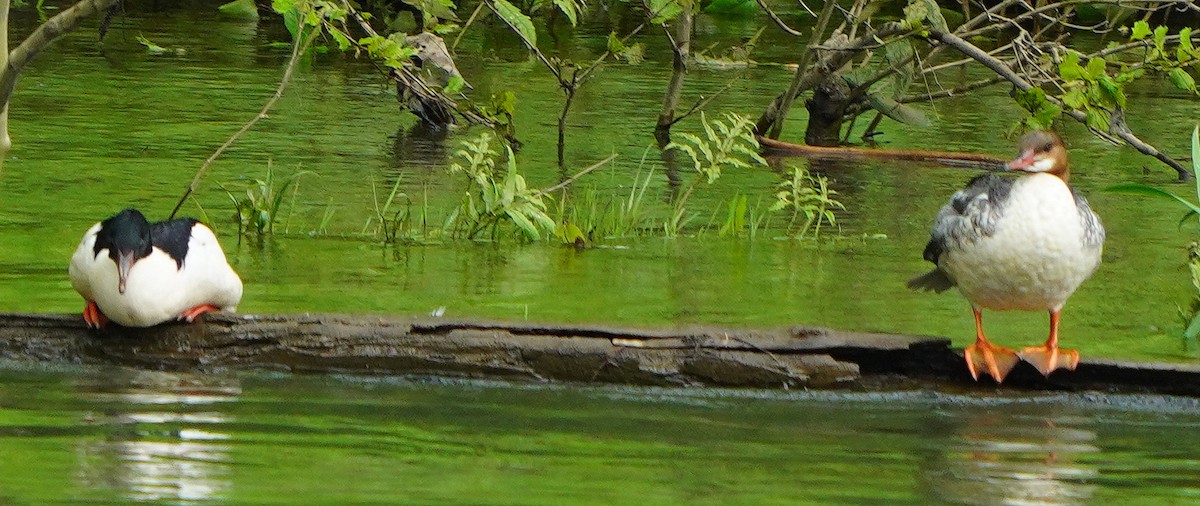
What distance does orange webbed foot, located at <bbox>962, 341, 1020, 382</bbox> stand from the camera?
514 centimetres

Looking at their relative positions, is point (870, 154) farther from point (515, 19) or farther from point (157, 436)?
point (157, 436)

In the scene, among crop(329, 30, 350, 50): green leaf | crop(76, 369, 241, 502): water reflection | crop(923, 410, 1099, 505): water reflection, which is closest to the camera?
crop(76, 369, 241, 502): water reflection

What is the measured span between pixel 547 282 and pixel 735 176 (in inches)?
128

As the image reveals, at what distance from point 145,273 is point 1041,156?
109 inches

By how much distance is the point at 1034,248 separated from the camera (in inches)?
204

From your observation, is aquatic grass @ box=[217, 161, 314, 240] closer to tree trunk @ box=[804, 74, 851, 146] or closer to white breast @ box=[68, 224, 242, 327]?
white breast @ box=[68, 224, 242, 327]

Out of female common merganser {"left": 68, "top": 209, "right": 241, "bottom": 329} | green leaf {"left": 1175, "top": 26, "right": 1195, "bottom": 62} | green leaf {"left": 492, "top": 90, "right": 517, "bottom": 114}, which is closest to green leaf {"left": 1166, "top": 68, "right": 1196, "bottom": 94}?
green leaf {"left": 1175, "top": 26, "right": 1195, "bottom": 62}

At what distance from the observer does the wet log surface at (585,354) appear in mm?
5156

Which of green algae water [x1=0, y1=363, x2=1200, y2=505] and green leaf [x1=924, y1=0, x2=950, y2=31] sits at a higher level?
green leaf [x1=924, y1=0, x2=950, y2=31]

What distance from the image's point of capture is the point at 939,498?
14.0ft

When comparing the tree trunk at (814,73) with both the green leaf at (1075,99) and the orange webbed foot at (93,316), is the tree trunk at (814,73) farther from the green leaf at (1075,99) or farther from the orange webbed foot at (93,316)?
the orange webbed foot at (93,316)

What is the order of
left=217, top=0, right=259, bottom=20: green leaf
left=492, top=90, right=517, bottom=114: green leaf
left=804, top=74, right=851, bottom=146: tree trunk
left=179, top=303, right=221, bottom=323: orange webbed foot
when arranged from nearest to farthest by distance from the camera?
left=179, top=303, right=221, bottom=323: orange webbed foot → left=492, top=90, right=517, bottom=114: green leaf → left=804, top=74, right=851, bottom=146: tree trunk → left=217, top=0, right=259, bottom=20: green leaf

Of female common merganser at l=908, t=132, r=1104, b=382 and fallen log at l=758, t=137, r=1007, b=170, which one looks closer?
female common merganser at l=908, t=132, r=1104, b=382

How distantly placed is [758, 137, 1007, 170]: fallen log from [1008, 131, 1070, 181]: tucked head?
524 cm
